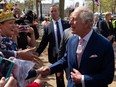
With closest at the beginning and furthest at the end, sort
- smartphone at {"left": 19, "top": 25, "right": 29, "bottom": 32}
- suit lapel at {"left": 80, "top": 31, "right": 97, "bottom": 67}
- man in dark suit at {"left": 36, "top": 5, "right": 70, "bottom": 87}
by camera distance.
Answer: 1. suit lapel at {"left": 80, "top": 31, "right": 97, "bottom": 67}
2. smartphone at {"left": 19, "top": 25, "right": 29, "bottom": 32}
3. man in dark suit at {"left": 36, "top": 5, "right": 70, "bottom": 87}

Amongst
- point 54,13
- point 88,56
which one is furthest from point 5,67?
point 54,13

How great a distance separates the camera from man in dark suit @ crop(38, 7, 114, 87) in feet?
13.4

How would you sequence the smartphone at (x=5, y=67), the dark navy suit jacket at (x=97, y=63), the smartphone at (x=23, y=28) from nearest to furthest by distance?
the smartphone at (x=5, y=67) → the dark navy suit jacket at (x=97, y=63) → the smartphone at (x=23, y=28)

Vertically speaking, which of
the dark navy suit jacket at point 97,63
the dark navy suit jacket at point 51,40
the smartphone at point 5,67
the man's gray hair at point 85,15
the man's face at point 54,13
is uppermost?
the man's gray hair at point 85,15

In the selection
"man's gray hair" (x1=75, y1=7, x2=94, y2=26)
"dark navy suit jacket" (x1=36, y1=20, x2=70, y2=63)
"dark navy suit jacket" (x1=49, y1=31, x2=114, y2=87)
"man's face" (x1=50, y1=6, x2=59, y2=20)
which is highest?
"man's gray hair" (x1=75, y1=7, x2=94, y2=26)

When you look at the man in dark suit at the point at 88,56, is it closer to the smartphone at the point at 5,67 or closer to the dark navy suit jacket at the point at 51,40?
the smartphone at the point at 5,67

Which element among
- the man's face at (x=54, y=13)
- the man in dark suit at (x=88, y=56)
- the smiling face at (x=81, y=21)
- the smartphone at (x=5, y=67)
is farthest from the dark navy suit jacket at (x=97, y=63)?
the man's face at (x=54, y=13)

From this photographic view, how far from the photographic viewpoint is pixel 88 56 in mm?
4176

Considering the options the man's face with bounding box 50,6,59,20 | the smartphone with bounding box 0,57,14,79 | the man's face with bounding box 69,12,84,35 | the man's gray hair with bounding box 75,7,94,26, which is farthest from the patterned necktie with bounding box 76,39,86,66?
the man's face with bounding box 50,6,59,20

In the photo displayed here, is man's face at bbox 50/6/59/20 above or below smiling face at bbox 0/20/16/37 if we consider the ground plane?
below

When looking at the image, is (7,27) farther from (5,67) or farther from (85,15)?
(5,67)

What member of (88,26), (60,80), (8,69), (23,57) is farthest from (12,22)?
(60,80)

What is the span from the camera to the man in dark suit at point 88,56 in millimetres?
4090

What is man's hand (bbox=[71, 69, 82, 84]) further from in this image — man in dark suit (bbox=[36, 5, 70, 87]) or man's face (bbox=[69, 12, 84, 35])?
man in dark suit (bbox=[36, 5, 70, 87])
